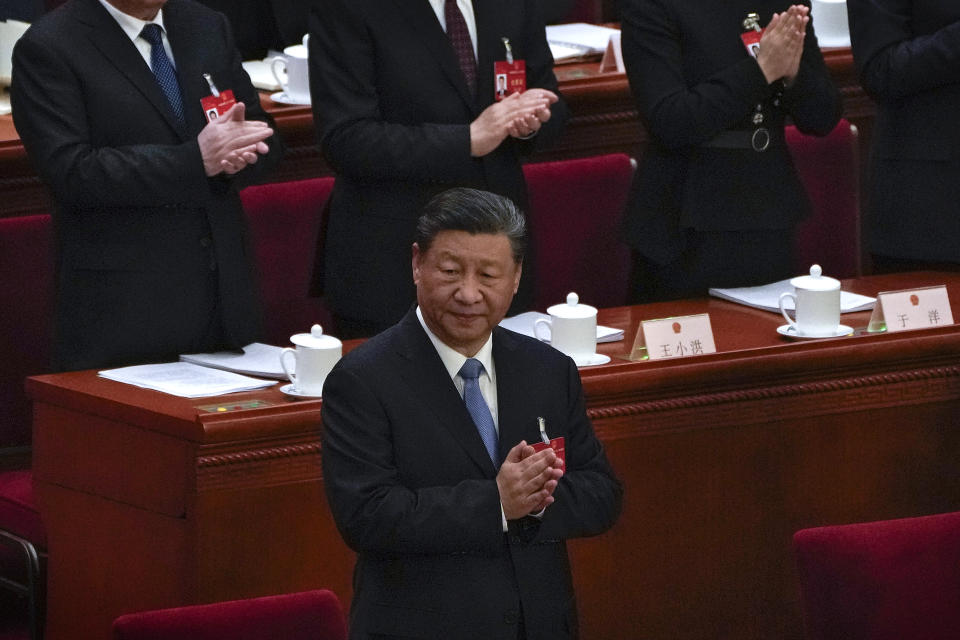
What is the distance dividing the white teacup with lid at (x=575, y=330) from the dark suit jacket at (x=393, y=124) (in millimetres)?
379

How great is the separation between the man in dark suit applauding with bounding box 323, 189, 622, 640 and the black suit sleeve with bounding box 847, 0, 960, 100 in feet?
5.23

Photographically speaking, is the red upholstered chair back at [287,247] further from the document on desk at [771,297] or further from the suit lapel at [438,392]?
the suit lapel at [438,392]

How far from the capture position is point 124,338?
11.6 ft

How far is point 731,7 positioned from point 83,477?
5.21ft

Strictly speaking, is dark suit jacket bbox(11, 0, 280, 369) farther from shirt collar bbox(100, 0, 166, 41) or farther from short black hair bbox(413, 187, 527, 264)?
short black hair bbox(413, 187, 527, 264)

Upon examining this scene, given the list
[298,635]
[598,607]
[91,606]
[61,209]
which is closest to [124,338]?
[61,209]

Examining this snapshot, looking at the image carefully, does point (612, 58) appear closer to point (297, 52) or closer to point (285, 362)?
point (297, 52)

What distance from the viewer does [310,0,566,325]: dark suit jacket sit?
364cm

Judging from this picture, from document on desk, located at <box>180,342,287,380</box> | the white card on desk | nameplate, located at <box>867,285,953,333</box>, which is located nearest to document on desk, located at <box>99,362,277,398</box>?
document on desk, located at <box>180,342,287,380</box>

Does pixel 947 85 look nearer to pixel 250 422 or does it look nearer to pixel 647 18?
pixel 647 18

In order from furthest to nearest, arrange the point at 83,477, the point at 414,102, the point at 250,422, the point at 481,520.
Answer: the point at 414,102 → the point at 83,477 → the point at 250,422 → the point at 481,520

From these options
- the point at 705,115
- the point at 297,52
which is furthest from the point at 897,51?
the point at 297,52

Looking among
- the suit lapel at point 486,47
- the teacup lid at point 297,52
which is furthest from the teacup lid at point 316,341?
the teacup lid at point 297,52

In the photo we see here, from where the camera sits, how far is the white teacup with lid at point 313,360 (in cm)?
323
